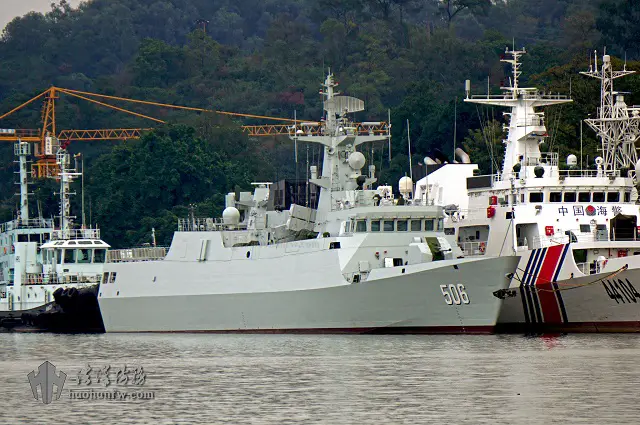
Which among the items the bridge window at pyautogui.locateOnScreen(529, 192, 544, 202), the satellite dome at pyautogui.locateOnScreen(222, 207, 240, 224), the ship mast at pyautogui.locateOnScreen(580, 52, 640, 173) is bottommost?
the satellite dome at pyautogui.locateOnScreen(222, 207, 240, 224)

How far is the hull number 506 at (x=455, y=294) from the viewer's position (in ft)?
143

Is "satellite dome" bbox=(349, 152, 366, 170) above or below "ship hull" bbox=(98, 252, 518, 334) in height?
above

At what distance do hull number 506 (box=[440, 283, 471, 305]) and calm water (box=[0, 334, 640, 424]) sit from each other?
1.16 meters

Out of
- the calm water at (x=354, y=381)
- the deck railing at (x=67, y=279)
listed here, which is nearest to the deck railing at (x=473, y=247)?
the calm water at (x=354, y=381)

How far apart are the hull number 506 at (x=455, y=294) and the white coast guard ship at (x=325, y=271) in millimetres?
29

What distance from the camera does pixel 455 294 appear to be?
143ft

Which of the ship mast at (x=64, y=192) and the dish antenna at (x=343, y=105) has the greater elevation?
the dish antenna at (x=343, y=105)

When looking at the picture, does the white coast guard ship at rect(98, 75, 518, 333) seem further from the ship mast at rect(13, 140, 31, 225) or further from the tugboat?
the ship mast at rect(13, 140, 31, 225)

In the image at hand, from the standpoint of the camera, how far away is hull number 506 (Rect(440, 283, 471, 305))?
43.5 metres

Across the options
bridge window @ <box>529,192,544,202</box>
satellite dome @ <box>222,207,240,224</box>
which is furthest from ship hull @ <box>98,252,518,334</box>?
bridge window @ <box>529,192,544,202</box>

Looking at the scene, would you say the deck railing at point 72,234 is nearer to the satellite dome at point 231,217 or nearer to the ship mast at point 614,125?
the satellite dome at point 231,217

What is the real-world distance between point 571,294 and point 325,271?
24.6 feet

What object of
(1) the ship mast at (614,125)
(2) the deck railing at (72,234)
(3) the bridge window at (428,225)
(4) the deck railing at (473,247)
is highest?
(1) the ship mast at (614,125)

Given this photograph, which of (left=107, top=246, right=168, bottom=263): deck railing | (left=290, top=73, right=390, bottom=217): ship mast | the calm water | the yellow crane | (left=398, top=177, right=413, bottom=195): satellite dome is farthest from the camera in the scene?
the yellow crane
